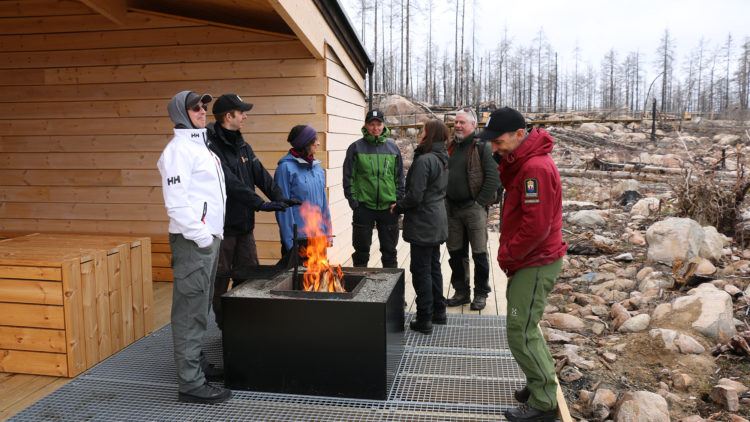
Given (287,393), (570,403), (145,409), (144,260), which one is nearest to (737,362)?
(570,403)

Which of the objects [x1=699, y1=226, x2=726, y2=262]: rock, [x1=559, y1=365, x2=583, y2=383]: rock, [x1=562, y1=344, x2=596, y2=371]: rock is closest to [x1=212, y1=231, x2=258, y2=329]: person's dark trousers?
[x1=559, y1=365, x2=583, y2=383]: rock

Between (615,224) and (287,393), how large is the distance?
26.5ft

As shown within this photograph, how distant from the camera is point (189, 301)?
3.23 metres

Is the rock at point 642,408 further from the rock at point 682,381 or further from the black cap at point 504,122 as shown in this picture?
the black cap at point 504,122

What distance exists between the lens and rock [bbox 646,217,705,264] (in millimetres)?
6629

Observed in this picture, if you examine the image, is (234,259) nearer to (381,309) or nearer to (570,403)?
(381,309)

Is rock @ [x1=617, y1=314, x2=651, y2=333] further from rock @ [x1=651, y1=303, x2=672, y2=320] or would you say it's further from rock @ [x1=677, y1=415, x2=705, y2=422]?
rock @ [x1=677, y1=415, x2=705, y2=422]

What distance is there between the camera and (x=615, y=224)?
31.6 feet

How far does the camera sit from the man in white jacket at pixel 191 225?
3035 mm

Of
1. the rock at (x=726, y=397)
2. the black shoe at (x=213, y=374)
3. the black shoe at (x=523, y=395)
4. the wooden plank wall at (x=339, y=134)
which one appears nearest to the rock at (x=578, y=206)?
the wooden plank wall at (x=339, y=134)

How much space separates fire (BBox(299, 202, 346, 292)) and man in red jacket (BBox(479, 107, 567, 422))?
4.45ft

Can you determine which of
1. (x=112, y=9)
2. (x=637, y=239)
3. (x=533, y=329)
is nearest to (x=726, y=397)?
(x=533, y=329)

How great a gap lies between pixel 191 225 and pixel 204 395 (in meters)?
1.05

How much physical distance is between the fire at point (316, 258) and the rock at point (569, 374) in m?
1.83
